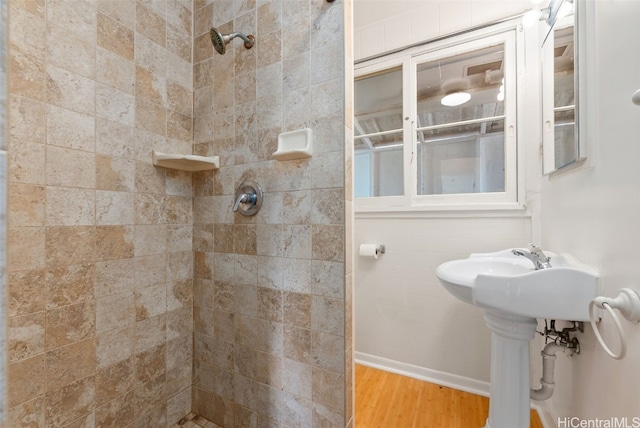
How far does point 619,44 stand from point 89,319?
1916mm

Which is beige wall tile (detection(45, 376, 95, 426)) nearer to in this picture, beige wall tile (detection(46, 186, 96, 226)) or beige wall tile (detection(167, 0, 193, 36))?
beige wall tile (detection(46, 186, 96, 226))

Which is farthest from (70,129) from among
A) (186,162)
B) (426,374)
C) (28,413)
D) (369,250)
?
(426,374)

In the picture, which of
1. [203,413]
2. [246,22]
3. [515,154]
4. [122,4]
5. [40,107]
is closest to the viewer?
[40,107]

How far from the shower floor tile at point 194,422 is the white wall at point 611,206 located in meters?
1.54

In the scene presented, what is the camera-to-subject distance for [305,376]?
1.05 meters

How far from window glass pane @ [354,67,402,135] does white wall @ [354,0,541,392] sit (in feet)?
0.61

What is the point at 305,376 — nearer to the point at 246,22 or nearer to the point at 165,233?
the point at 165,233

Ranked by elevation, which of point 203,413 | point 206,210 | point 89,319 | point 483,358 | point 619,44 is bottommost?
point 203,413

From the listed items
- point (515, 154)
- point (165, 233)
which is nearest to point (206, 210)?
point (165, 233)

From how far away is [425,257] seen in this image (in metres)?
1.71

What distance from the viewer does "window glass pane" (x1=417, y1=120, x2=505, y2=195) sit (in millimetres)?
1588

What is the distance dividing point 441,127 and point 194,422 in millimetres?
2185

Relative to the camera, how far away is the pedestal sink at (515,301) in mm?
821

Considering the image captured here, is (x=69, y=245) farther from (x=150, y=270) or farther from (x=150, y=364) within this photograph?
(x=150, y=364)
